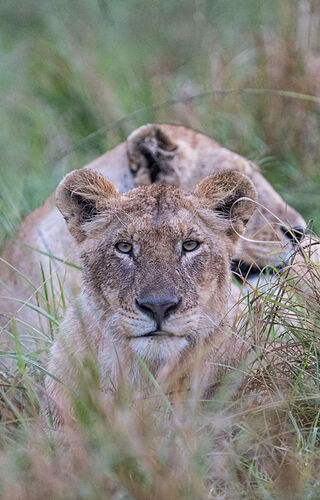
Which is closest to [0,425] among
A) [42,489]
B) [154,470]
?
[42,489]

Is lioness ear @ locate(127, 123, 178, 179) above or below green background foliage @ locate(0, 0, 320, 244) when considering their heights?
above

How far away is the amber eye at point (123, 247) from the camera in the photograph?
3.35m

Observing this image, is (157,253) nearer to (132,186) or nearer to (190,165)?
(132,186)

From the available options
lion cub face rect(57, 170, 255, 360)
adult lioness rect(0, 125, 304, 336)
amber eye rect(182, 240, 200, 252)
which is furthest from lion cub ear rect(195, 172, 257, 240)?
adult lioness rect(0, 125, 304, 336)

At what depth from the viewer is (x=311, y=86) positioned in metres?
7.01

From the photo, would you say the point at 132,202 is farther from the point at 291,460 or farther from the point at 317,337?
the point at 291,460

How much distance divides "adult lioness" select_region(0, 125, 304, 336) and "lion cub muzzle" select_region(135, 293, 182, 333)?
1.71 meters

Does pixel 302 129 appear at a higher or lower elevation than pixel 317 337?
lower

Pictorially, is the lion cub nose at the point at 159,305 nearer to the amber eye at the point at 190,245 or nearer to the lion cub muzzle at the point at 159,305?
the lion cub muzzle at the point at 159,305

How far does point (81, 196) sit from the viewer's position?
3.67 meters

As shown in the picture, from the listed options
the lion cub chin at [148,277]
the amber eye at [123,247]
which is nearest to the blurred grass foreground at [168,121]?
the lion cub chin at [148,277]

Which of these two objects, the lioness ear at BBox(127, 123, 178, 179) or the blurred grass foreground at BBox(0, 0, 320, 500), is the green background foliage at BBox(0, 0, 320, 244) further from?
the lioness ear at BBox(127, 123, 178, 179)

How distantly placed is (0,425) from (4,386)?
427 mm

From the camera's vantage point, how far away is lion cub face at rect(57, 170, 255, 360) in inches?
123
